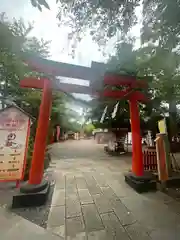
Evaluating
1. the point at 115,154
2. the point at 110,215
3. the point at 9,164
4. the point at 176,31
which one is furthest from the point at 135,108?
the point at 115,154

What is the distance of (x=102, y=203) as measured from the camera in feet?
12.4

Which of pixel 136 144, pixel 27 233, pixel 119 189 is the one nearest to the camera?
pixel 27 233

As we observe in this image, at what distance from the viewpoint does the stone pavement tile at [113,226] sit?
8.55 ft

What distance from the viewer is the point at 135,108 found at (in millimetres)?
5090

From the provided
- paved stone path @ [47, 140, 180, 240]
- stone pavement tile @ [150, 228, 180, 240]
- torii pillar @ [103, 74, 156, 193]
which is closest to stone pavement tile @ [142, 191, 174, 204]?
paved stone path @ [47, 140, 180, 240]

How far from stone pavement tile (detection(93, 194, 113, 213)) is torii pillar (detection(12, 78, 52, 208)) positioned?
4.38 feet

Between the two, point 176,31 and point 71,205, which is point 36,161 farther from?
point 176,31

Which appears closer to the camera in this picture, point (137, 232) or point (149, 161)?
point (137, 232)

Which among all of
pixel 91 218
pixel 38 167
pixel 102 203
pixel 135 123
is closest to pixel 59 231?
pixel 91 218

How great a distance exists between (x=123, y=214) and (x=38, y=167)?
2416 mm

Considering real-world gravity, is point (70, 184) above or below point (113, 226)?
above

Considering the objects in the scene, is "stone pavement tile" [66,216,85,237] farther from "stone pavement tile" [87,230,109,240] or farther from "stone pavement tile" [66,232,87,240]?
"stone pavement tile" [87,230,109,240]

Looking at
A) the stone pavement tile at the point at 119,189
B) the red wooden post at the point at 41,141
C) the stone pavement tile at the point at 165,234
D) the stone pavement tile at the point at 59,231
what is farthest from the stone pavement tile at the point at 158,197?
the red wooden post at the point at 41,141

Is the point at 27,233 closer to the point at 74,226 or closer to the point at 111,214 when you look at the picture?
the point at 74,226
